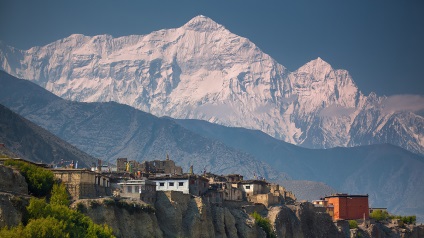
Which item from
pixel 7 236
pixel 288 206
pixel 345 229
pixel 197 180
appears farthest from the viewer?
pixel 345 229

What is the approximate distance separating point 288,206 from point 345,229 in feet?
74.3

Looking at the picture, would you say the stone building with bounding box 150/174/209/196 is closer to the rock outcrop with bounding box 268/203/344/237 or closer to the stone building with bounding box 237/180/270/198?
the rock outcrop with bounding box 268/203/344/237

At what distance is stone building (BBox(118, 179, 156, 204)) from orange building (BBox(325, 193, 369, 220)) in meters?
78.7

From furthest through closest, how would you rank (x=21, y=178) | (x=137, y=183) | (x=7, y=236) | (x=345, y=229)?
(x=345, y=229)
(x=137, y=183)
(x=21, y=178)
(x=7, y=236)

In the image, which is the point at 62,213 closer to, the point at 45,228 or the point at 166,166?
the point at 45,228

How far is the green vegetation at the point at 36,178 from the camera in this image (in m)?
98.2

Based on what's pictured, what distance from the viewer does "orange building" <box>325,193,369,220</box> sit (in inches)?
7308

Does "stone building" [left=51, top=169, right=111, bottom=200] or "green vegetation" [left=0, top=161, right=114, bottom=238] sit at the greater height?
"stone building" [left=51, top=169, right=111, bottom=200]

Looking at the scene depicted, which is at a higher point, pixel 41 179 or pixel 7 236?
pixel 41 179

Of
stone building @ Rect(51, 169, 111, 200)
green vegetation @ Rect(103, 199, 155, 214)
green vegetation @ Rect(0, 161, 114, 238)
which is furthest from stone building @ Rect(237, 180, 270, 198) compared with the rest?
green vegetation @ Rect(0, 161, 114, 238)

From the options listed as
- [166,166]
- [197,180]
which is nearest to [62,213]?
[197,180]

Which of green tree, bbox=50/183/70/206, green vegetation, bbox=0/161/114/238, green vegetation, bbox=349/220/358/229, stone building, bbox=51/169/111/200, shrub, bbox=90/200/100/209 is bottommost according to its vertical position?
green vegetation, bbox=349/220/358/229

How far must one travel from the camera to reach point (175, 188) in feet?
440

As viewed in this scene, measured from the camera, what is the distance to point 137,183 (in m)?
116
